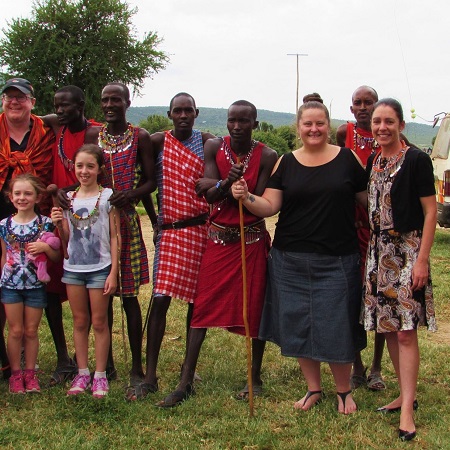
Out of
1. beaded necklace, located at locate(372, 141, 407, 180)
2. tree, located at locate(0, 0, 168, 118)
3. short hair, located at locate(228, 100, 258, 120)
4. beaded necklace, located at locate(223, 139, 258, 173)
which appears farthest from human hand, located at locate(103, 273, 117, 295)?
tree, located at locate(0, 0, 168, 118)

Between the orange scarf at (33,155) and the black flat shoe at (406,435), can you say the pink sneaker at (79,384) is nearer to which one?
the orange scarf at (33,155)

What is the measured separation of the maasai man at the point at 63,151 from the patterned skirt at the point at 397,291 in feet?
7.02

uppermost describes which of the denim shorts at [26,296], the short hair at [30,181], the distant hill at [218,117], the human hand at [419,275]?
the distant hill at [218,117]

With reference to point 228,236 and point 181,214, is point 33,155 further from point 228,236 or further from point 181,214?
point 228,236

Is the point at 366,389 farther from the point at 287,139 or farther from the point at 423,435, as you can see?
the point at 287,139

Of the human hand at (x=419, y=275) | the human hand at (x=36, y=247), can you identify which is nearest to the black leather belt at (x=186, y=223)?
the human hand at (x=36, y=247)

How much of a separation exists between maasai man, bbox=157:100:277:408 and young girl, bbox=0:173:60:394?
1.08 meters

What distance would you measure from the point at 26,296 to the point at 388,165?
8.50ft

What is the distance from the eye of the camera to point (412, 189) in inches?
150

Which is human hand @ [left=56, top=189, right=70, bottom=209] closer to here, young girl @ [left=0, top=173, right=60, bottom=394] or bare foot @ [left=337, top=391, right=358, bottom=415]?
young girl @ [left=0, top=173, right=60, bottom=394]

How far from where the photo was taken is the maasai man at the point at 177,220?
4.56 meters

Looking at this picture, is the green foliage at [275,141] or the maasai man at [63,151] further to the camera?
the green foliage at [275,141]

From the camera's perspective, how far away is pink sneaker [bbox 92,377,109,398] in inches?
172

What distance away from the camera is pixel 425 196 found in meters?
3.77
